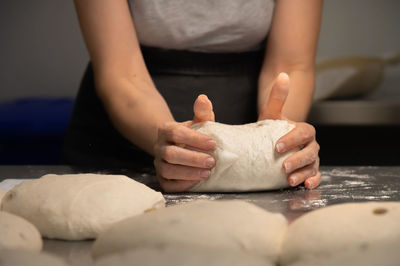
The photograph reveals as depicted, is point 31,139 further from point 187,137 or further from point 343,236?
point 343,236

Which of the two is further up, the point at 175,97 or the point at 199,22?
the point at 199,22

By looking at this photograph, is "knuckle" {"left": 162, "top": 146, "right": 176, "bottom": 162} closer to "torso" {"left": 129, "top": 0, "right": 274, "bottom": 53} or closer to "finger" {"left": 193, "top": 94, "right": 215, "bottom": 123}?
"finger" {"left": 193, "top": 94, "right": 215, "bottom": 123}

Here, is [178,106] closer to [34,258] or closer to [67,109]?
[34,258]

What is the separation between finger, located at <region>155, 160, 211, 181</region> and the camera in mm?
1201

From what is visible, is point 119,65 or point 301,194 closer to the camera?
point 301,194

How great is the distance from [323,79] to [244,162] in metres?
1.82

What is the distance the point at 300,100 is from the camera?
1538mm

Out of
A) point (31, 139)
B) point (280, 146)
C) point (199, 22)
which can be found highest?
point (199, 22)

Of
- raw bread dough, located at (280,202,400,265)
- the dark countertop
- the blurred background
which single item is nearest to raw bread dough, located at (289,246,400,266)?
raw bread dough, located at (280,202,400,265)

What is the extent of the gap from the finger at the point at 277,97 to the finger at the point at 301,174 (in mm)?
152

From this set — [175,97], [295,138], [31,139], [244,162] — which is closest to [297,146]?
[295,138]

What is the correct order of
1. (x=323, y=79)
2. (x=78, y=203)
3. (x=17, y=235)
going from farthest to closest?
1. (x=323, y=79)
2. (x=78, y=203)
3. (x=17, y=235)

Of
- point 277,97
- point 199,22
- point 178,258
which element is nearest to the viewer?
point 178,258

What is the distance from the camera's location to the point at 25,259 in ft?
2.27
